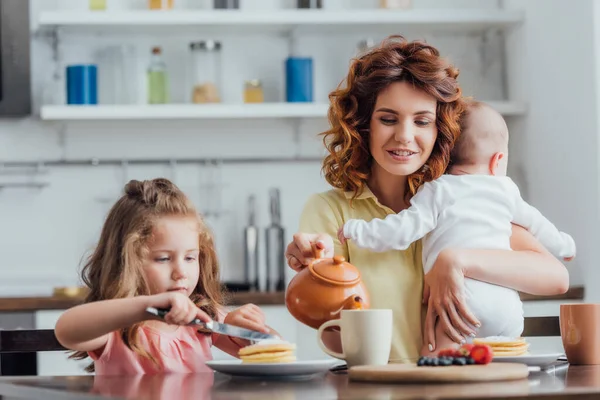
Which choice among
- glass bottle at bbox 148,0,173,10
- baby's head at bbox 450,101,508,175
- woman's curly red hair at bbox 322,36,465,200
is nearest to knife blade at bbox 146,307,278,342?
woman's curly red hair at bbox 322,36,465,200

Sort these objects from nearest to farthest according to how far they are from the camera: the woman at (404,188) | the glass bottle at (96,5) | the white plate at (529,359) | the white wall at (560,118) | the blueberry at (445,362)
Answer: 1. the blueberry at (445,362)
2. the white plate at (529,359)
3. the woman at (404,188)
4. the white wall at (560,118)
5. the glass bottle at (96,5)

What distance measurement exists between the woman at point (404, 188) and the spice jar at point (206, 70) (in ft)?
6.20

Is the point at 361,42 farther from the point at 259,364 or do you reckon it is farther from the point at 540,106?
the point at 259,364

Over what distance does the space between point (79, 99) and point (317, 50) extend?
0.95 metres

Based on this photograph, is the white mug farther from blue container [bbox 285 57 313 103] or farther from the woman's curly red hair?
blue container [bbox 285 57 313 103]

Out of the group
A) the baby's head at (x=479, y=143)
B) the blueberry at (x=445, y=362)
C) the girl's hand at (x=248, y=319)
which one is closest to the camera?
the blueberry at (x=445, y=362)

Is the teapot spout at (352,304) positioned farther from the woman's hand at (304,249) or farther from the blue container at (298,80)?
the blue container at (298,80)

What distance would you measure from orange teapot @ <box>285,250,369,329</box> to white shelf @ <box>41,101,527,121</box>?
2263mm

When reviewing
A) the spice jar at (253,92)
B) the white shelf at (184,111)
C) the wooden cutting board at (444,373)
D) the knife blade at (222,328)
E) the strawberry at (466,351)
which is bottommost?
the wooden cutting board at (444,373)

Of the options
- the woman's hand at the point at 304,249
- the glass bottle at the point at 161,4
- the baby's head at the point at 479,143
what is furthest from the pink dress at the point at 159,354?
the glass bottle at the point at 161,4

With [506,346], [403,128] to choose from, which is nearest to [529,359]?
[506,346]

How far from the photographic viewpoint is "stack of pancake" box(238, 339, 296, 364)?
1214mm

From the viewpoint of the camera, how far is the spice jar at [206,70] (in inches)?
141

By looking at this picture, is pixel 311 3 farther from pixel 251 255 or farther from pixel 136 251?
pixel 136 251
